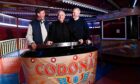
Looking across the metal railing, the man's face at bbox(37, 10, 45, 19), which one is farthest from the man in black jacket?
the metal railing

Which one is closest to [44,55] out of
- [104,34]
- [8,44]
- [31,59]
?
[31,59]

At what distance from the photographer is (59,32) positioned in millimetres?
2607

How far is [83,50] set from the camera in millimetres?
2285

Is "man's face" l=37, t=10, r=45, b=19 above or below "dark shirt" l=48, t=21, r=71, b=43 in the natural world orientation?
above

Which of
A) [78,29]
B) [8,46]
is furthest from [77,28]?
[8,46]

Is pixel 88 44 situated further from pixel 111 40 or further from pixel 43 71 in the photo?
pixel 111 40

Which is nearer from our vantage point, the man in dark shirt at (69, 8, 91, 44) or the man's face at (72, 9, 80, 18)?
the man's face at (72, 9, 80, 18)

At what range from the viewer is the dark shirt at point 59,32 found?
8.57 feet

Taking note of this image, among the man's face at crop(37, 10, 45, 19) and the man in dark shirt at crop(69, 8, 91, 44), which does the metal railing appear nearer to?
the man's face at crop(37, 10, 45, 19)

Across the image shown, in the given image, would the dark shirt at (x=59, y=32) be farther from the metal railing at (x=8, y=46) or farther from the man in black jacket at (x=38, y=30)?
the metal railing at (x=8, y=46)

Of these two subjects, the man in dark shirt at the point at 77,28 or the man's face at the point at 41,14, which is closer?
the man's face at the point at 41,14

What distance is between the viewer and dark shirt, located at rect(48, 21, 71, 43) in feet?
8.57

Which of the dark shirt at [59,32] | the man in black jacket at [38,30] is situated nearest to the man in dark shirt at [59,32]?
the dark shirt at [59,32]

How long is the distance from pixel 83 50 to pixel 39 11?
78 centimetres
